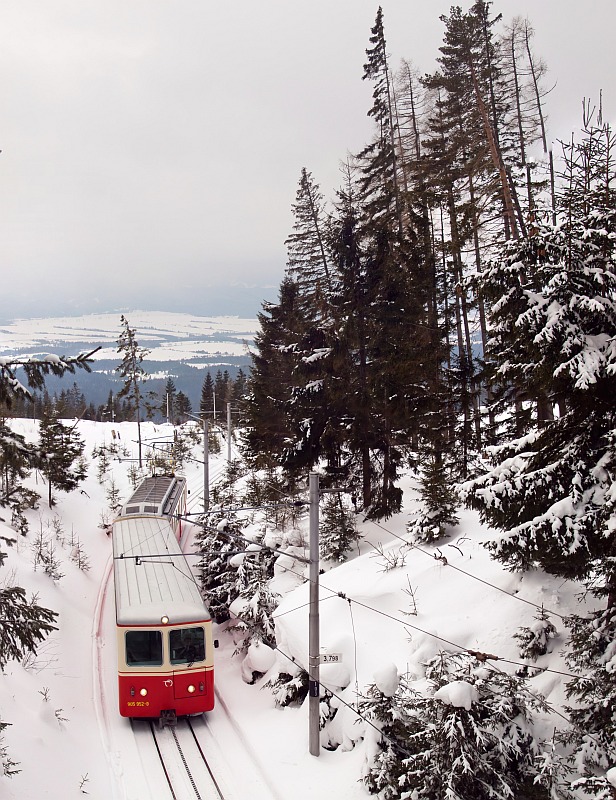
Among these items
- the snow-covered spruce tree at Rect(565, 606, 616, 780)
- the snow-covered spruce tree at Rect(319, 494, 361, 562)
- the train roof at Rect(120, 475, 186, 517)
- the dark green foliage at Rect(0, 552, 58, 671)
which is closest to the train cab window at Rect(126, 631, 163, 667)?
the dark green foliage at Rect(0, 552, 58, 671)

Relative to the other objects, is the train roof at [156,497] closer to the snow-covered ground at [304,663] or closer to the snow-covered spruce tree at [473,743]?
the snow-covered ground at [304,663]

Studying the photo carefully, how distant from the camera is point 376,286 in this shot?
66.9 ft

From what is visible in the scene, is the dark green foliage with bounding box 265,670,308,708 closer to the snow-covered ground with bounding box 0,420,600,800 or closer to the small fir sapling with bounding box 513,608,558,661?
the snow-covered ground with bounding box 0,420,600,800

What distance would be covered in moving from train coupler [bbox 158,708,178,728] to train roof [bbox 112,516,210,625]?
85.1 inches

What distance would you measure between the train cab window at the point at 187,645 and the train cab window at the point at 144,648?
11.6 inches

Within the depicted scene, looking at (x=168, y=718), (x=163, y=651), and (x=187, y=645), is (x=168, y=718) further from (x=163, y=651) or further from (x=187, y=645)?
(x=187, y=645)

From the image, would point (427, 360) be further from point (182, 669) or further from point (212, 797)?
point (212, 797)

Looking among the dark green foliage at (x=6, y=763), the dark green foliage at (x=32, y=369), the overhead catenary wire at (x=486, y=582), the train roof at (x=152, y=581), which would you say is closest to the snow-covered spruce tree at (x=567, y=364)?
the overhead catenary wire at (x=486, y=582)

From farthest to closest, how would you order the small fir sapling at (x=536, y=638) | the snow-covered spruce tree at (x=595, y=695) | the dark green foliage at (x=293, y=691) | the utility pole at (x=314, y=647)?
the dark green foliage at (x=293, y=691), the utility pole at (x=314, y=647), the small fir sapling at (x=536, y=638), the snow-covered spruce tree at (x=595, y=695)

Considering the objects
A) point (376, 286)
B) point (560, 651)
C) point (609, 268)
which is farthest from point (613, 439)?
point (376, 286)

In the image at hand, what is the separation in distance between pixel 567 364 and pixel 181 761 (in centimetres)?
1118

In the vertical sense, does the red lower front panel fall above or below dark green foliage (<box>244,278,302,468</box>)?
below

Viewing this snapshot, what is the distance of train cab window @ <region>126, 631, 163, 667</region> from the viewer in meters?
13.6

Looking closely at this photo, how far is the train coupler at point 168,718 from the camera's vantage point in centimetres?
1374
